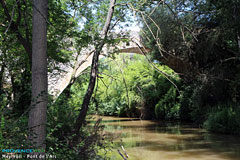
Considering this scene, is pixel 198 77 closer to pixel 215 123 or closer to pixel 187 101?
pixel 215 123

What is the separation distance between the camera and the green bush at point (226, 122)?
34.7 feet

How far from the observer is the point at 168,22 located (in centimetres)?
1130

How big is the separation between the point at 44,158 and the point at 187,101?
14.3 m

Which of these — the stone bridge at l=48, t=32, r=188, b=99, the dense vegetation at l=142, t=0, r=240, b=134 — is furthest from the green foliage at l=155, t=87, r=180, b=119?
the stone bridge at l=48, t=32, r=188, b=99

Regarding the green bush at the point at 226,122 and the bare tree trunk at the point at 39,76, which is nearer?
the bare tree trunk at the point at 39,76

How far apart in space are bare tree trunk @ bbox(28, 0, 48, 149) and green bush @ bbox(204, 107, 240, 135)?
9078 millimetres

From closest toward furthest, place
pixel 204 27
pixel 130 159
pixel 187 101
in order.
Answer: pixel 130 159 < pixel 204 27 < pixel 187 101

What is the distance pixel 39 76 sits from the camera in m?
3.28

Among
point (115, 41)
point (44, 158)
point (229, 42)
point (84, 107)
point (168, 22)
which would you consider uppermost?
point (168, 22)

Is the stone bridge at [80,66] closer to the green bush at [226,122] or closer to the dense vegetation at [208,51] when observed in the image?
the dense vegetation at [208,51]

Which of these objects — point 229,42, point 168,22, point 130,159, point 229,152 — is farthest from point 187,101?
point 130,159

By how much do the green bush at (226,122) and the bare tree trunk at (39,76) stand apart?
9078 mm

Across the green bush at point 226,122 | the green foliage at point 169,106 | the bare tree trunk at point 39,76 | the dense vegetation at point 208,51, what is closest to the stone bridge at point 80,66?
the dense vegetation at point 208,51

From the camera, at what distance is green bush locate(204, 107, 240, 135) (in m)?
10.6
